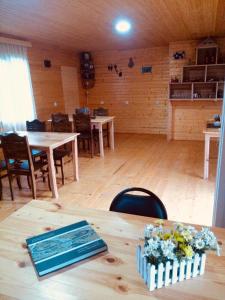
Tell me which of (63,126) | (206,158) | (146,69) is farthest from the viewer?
(146,69)

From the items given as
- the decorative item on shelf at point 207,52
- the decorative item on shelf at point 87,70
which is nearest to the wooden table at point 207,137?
the decorative item on shelf at point 207,52

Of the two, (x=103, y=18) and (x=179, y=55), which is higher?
(x=103, y=18)

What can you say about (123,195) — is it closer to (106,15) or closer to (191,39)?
(106,15)

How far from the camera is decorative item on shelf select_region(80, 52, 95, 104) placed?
6.92 meters

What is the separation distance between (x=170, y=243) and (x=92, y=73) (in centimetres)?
686

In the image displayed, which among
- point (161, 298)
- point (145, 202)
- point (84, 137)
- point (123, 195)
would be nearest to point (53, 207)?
point (123, 195)

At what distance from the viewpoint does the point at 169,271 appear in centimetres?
86

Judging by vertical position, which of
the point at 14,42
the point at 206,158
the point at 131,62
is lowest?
the point at 206,158

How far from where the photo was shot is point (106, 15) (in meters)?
3.25

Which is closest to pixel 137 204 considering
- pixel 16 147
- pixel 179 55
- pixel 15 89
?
pixel 16 147

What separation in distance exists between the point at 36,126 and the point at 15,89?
2.94 feet

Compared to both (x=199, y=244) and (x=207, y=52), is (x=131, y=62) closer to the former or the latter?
(x=207, y=52)

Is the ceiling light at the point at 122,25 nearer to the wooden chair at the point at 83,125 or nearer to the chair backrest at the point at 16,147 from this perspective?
the wooden chair at the point at 83,125

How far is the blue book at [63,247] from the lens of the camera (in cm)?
99
